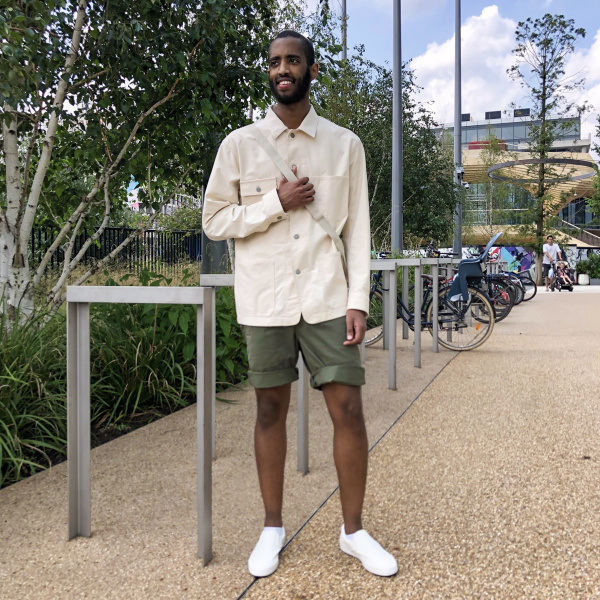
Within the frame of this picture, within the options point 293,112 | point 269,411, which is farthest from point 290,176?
point 269,411

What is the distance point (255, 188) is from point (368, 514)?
1.48 metres

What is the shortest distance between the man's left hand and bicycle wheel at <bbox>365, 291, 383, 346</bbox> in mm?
5041

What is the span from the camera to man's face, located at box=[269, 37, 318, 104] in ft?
7.30

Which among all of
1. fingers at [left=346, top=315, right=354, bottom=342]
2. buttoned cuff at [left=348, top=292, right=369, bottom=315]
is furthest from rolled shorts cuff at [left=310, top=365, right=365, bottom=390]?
buttoned cuff at [left=348, top=292, right=369, bottom=315]

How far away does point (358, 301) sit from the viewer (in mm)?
2254

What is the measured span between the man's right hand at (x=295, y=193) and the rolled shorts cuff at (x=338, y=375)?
575 millimetres

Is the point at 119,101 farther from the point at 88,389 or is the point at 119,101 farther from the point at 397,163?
the point at 397,163

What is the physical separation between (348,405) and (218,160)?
1004 millimetres

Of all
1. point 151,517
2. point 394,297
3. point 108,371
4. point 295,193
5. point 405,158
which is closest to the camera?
point 295,193

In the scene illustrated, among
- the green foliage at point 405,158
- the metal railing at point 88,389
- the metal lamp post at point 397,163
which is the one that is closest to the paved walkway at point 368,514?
the metal railing at point 88,389

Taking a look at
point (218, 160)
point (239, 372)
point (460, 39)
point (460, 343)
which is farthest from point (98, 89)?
point (460, 39)

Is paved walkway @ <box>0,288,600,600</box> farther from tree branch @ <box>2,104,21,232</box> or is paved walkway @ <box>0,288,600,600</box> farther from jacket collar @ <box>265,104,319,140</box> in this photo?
tree branch @ <box>2,104,21,232</box>

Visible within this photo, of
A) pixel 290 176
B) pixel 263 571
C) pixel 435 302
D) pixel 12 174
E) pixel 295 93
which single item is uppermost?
pixel 12 174

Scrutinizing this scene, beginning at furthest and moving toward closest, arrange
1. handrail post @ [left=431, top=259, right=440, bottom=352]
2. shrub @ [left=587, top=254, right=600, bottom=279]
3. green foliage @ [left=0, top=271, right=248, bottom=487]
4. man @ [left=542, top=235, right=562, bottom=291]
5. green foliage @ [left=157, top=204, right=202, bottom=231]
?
shrub @ [left=587, top=254, right=600, bottom=279]
man @ [left=542, top=235, right=562, bottom=291]
green foliage @ [left=157, top=204, right=202, bottom=231]
handrail post @ [left=431, top=259, right=440, bottom=352]
green foliage @ [left=0, top=271, right=248, bottom=487]
